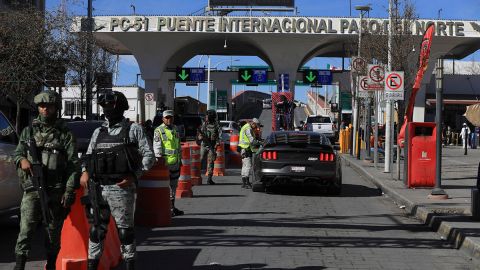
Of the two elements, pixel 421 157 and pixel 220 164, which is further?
pixel 220 164

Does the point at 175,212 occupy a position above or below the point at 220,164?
below

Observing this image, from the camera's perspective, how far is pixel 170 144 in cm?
1138

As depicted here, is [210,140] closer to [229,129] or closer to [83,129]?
[83,129]

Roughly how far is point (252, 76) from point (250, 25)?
24.7ft

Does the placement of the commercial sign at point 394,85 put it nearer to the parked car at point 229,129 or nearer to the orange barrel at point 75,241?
the orange barrel at point 75,241

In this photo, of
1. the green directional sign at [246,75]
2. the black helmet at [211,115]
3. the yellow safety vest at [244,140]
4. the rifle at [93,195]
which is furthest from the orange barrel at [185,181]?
the green directional sign at [246,75]

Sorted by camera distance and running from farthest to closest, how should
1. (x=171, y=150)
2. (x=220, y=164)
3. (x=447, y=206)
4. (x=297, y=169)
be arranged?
(x=220, y=164), (x=297, y=169), (x=447, y=206), (x=171, y=150)

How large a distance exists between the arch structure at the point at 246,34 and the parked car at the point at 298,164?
1066 inches

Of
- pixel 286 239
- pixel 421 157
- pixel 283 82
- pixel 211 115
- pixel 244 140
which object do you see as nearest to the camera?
pixel 286 239

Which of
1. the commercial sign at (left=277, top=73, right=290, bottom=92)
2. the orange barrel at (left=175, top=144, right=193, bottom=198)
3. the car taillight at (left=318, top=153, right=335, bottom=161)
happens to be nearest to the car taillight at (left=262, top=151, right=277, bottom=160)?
the car taillight at (left=318, top=153, right=335, bottom=161)

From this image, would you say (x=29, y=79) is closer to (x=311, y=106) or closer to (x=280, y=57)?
(x=280, y=57)

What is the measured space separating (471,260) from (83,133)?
9.19m

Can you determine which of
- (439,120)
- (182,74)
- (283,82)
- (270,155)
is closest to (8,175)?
(270,155)

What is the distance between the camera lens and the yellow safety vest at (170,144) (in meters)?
11.3
